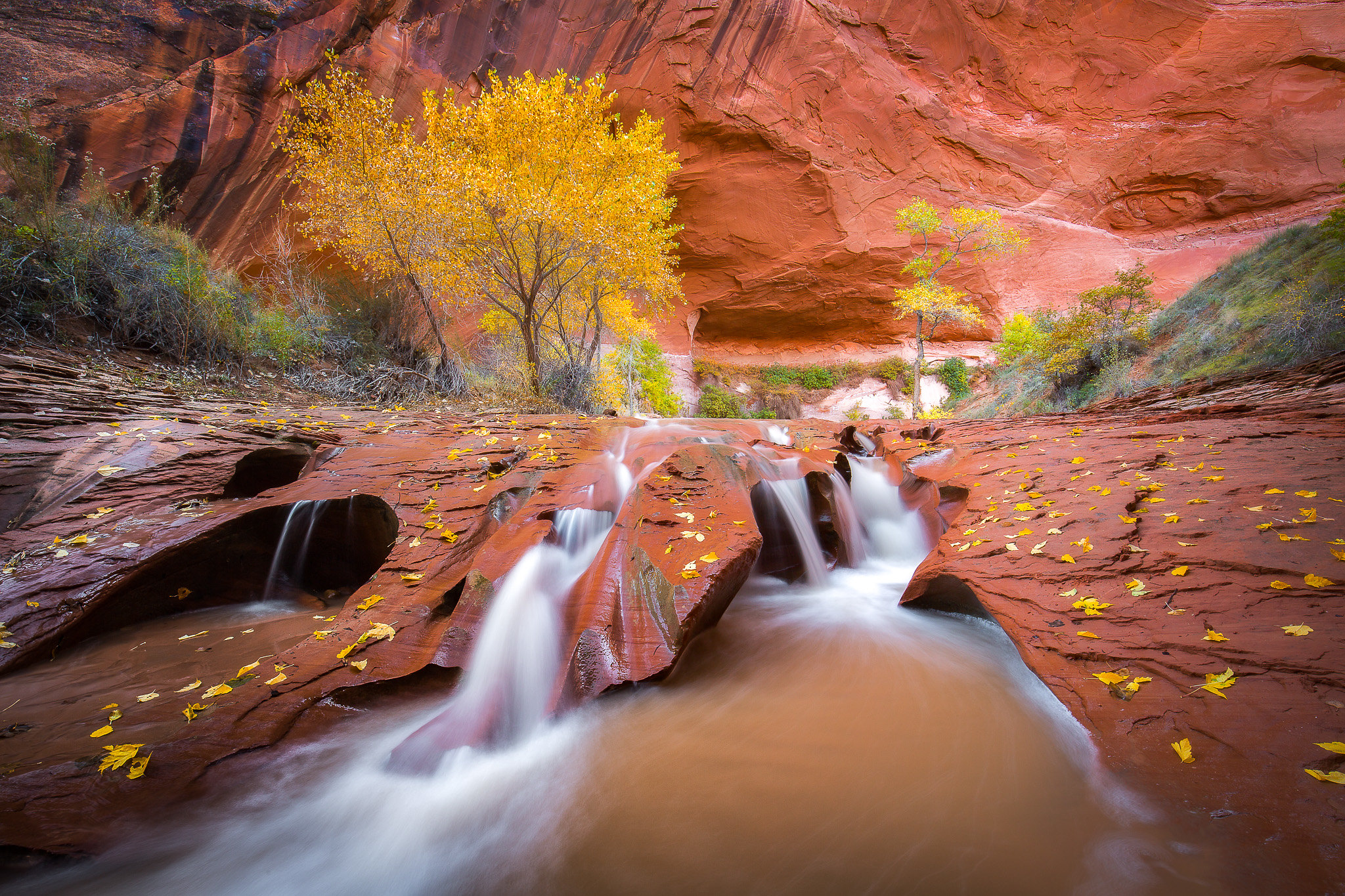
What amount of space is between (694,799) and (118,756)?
2.43 m

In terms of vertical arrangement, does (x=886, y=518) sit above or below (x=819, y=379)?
below

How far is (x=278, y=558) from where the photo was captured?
4.13 metres

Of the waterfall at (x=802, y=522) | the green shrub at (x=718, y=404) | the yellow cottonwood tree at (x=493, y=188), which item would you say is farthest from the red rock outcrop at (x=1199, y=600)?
the green shrub at (x=718, y=404)

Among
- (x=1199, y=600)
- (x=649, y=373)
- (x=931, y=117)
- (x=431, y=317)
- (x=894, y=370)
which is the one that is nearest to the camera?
(x=1199, y=600)

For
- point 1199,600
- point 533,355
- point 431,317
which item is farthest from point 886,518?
point 431,317

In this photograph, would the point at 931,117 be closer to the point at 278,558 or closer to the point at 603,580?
the point at 603,580

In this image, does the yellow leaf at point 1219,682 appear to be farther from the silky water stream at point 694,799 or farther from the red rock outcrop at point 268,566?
the red rock outcrop at point 268,566

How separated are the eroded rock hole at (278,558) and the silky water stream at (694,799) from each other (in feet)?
6.45

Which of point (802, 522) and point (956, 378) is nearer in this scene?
point (802, 522)

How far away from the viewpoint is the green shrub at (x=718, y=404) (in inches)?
903

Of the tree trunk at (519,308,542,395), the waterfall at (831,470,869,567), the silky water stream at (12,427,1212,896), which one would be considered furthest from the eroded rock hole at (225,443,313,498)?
the tree trunk at (519,308,542,395)

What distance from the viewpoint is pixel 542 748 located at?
2.48 meters

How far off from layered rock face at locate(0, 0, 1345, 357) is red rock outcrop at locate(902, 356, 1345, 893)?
61.1 feet

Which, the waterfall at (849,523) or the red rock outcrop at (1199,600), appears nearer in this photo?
the red rock outcrop at (1199,600)
